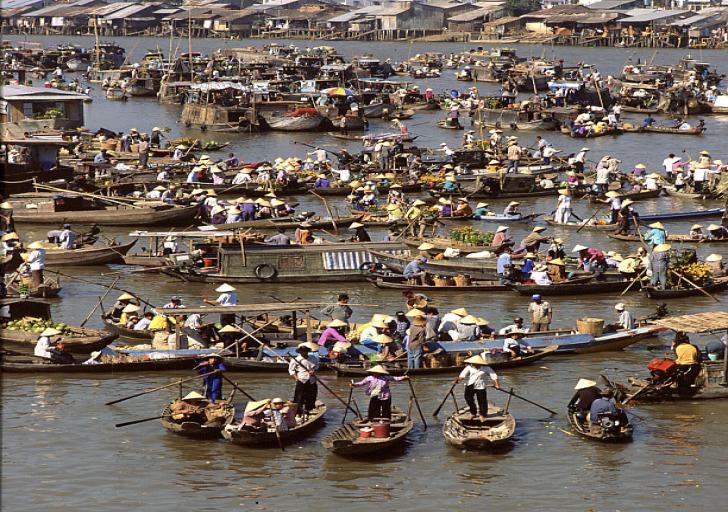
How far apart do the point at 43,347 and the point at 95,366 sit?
34.6 inches

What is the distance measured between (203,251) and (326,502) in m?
13.1

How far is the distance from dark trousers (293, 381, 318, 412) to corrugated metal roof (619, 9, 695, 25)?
10210 cm

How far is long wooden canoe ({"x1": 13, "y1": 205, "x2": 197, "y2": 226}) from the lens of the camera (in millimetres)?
33719

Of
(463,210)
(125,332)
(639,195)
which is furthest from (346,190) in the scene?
(125,332)

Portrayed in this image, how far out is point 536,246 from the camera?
2927cm

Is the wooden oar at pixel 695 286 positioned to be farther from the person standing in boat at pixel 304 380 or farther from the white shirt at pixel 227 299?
the person standing in boat at pixel 304 380

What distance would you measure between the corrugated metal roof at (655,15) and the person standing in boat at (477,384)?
335 feet

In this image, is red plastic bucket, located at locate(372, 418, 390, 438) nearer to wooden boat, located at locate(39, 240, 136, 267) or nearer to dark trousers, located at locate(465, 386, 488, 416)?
dark trousers, located at locate(465, 386, 488, 416)

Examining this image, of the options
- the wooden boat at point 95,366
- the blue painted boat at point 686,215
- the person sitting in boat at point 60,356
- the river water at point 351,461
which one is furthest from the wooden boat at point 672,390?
the blue painted boat at point 686,215

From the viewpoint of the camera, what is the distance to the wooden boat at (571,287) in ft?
88.2

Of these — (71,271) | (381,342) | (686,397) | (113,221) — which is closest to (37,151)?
(113,221)

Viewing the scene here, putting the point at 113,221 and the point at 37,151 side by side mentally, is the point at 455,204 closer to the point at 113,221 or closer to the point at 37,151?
the point at 113,221

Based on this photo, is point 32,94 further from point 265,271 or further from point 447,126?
point 265,271

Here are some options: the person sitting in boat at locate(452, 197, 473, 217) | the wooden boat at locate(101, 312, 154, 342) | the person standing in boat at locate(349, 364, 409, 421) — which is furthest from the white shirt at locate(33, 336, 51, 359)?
the person sitting in boat at locate(452, 197, 473, 217)
